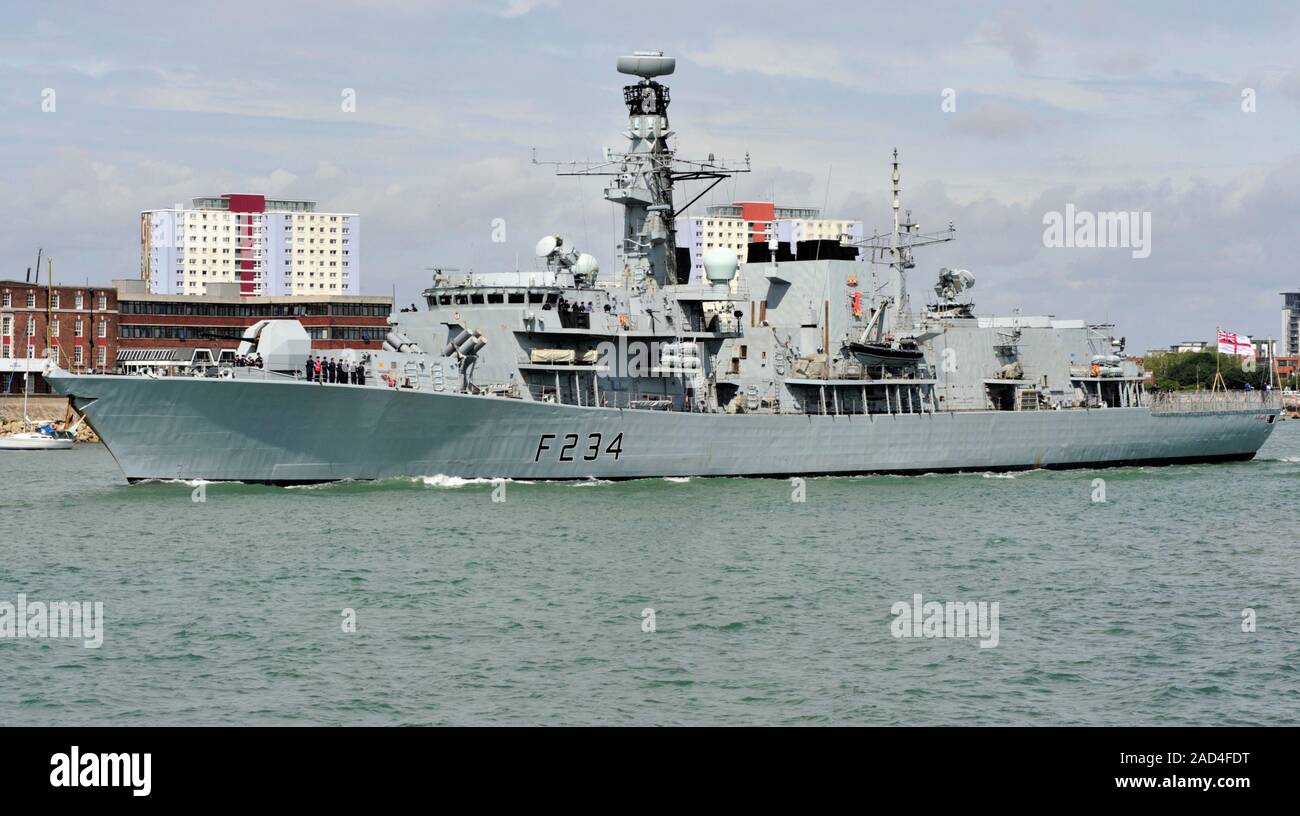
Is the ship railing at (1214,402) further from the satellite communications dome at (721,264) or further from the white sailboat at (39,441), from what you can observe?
the white sailboat at (39,441)

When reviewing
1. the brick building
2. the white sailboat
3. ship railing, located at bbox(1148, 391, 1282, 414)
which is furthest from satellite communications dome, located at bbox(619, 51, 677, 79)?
the brick building

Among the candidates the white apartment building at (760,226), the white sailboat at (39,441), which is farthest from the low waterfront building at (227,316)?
the white apartment building at (760,226)

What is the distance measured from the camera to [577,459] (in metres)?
35.5

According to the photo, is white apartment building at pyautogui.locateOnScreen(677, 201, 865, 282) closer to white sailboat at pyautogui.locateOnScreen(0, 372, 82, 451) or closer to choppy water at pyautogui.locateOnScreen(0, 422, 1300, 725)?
white sailboat at pyautogui.locateOnScreen(0, 372, 82, 451)

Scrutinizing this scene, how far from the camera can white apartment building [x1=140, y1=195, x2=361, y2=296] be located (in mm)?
149500

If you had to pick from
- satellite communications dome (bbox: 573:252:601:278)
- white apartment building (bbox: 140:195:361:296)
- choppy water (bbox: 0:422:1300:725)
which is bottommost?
choppy water (bbox: 0:422:1300:725)

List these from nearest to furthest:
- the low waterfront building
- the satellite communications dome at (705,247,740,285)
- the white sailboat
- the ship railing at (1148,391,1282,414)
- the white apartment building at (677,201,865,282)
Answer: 1. the satellite communications dome at (705,247,740,285)
2. the ship railing at (1148,391,1282,414)
3. the white sailboat
4. the low waterfront building
5. the white apartment building at (677,201,865,282)

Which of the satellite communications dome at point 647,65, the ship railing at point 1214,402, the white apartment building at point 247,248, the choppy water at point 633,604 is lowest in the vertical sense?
the choppy water at point 633,604

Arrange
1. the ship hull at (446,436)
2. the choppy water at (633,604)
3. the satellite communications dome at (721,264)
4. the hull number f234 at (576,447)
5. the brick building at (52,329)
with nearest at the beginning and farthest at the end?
the choppy water at (633,604), the ship hull at (446,436), the hull number f234 at (576,447), the satellite communications dome at (721,264), the brick building at (52,329)

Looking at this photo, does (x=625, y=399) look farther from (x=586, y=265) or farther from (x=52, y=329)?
(x=52, y=329)

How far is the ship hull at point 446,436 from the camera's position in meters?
31.4

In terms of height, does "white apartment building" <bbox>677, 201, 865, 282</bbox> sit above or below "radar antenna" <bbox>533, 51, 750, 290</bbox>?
above

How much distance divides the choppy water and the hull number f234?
825 mm

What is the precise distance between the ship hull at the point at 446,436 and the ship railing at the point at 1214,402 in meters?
11.3
